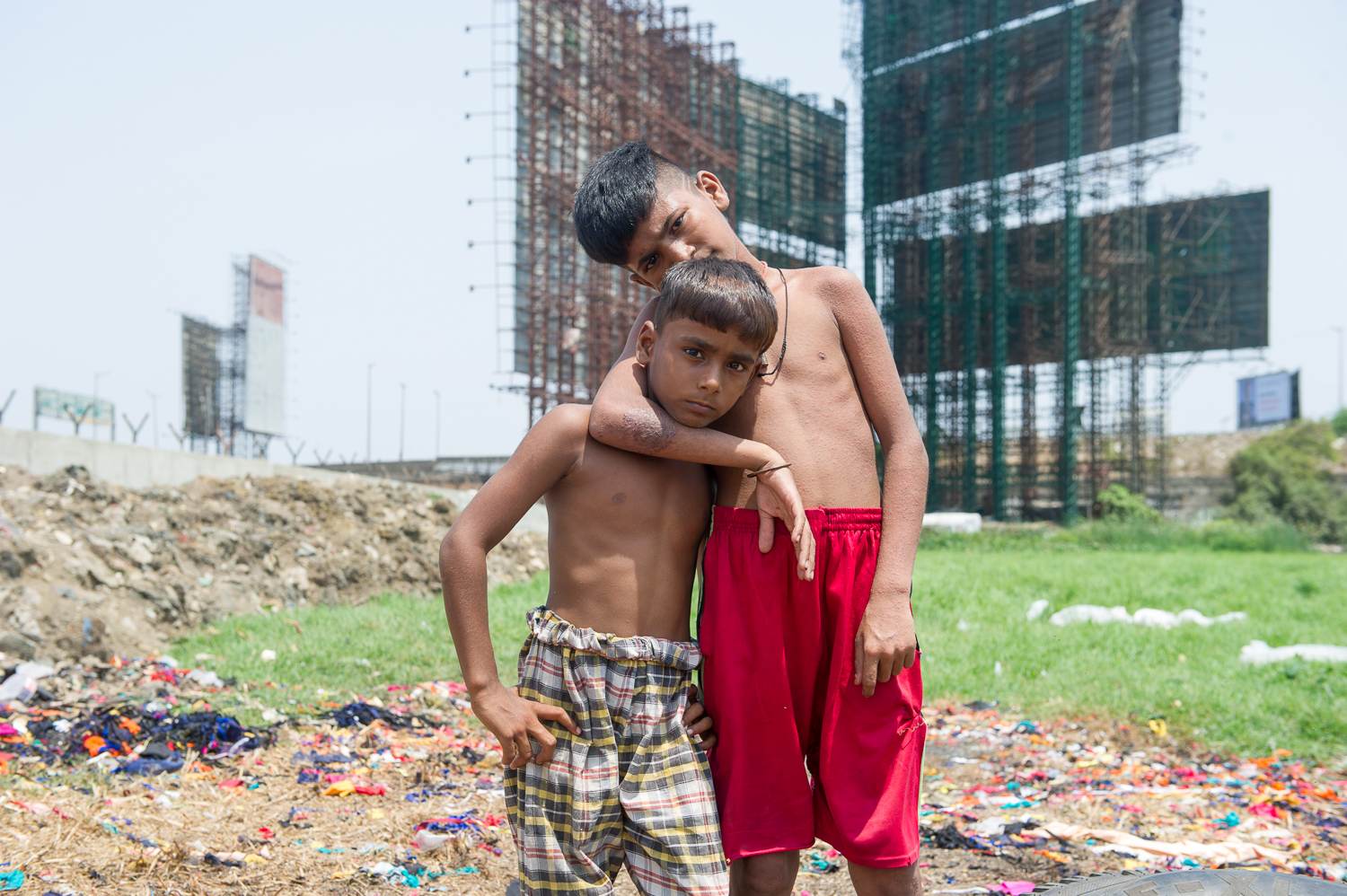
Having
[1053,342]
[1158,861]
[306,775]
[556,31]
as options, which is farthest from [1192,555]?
[556,31]

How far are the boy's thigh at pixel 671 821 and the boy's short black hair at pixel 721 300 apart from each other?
2.85 ft

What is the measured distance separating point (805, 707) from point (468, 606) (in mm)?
782

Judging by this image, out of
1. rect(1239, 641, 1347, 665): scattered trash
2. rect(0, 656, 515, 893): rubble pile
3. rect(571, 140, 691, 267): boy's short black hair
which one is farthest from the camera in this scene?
rect(1239, 641, 1347, 665): scattered trash

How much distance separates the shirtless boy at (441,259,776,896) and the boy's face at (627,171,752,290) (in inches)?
7.6

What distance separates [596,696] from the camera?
197 centimetres

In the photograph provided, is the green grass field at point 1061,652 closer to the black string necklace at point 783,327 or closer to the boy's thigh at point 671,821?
the boy's thigh at point 671,821

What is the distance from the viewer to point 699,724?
2.06 meters

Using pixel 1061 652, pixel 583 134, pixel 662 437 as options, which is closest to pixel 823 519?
pixel 662 437

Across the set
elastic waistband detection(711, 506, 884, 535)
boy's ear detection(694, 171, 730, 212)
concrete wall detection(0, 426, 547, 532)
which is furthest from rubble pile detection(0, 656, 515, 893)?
concrete wall detection(0, 426, 547, 532)

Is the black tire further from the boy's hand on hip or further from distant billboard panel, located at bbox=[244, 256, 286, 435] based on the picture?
distant billboard panel, located at bbox=[244, 256, 286, 435]

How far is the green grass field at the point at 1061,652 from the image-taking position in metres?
5.63

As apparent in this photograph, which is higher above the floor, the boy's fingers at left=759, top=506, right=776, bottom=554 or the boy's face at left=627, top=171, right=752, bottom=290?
the boy's face at left=627, top=171, right=752, bottom=290

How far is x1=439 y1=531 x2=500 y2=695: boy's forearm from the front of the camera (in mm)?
1930

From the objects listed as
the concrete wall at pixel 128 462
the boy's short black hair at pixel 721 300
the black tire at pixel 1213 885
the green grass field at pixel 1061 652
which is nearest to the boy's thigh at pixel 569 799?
the boy's short black hair at pixel 721 300
